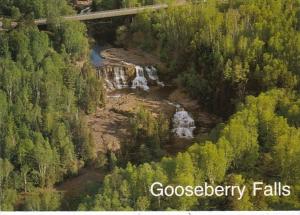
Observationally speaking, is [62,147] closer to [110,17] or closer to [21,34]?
[21,34]

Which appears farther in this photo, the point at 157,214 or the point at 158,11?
the point at 158,11

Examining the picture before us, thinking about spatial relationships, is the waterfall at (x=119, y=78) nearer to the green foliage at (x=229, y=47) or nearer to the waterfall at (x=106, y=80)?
the waterfall at (x=106, y=80)

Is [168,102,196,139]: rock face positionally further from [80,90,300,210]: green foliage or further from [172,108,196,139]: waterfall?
[80,90,300,210]: green foliage

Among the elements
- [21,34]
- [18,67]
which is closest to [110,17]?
[21,34]

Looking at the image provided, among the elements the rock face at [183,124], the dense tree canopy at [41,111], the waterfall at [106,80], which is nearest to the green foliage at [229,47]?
the rock face at [183,124]

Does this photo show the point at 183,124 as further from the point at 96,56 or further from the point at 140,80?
the point at 96,56

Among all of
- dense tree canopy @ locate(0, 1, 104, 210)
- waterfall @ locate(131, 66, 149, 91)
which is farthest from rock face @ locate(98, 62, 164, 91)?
dense tree canopy @ locate(0, 1, 104, 210)

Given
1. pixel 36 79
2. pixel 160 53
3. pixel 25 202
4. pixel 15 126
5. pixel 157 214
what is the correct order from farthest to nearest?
pixel 160 53, pixel 36 79, pixel 15 126, pixel 25 202, pixel 157 214
